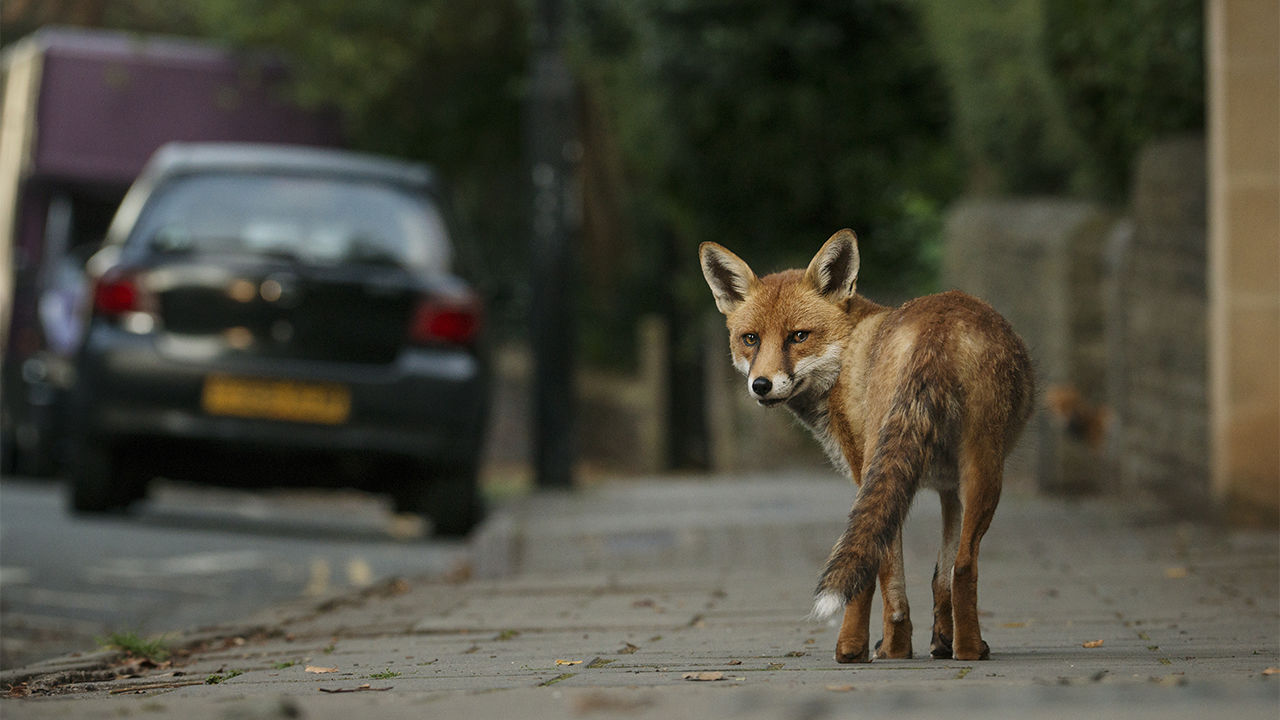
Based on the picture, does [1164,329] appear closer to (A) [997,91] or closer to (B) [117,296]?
(B) [117,296]

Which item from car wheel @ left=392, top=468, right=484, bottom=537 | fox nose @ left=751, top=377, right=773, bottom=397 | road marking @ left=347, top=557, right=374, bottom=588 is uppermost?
fox nose @ left=751, top=377, right=773, bottom=397

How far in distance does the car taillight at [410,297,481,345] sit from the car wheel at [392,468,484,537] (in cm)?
80

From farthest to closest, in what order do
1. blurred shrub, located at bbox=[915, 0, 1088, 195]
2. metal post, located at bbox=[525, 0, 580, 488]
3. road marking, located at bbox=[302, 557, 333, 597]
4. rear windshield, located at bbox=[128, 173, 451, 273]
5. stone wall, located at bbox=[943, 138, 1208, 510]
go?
blurred shrub, located at bbox=[915, 0, 1088, 195]
metal post, located at bbox=[525, 0, 580, 488]
rear windshield, located at bbox=[128, 173, 451, 273]
stone wall, located at bbox=[943, 138, 1208, 510]
road marking, located at bbox=[302, 557, 333, 597]

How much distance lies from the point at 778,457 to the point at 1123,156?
29.4 feet

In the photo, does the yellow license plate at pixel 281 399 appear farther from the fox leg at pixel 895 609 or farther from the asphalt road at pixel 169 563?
the fox leg at pixel 895 609

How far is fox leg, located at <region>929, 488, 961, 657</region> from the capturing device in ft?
16.4

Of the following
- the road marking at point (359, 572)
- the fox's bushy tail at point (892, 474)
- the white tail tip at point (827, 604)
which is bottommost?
the road marking at point (359, 572)

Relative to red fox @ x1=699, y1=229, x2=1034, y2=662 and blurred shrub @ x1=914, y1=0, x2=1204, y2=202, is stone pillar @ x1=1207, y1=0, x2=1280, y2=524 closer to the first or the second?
blurred shrub @ x1=914, y1=0, x2=1204, y2=202

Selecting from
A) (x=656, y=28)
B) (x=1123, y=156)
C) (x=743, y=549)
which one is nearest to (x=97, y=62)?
(x=656, y=28)

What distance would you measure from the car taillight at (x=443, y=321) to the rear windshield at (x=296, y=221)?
0.23 metres

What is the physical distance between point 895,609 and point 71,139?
48.1 ft

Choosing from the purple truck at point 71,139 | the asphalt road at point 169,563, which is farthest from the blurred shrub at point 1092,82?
the purple truck at point 71,139

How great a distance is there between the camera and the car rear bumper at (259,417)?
10398 mm

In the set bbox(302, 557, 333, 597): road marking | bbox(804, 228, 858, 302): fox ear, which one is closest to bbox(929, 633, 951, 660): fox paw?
bbox(804, 228, 858, 302): fox ear
